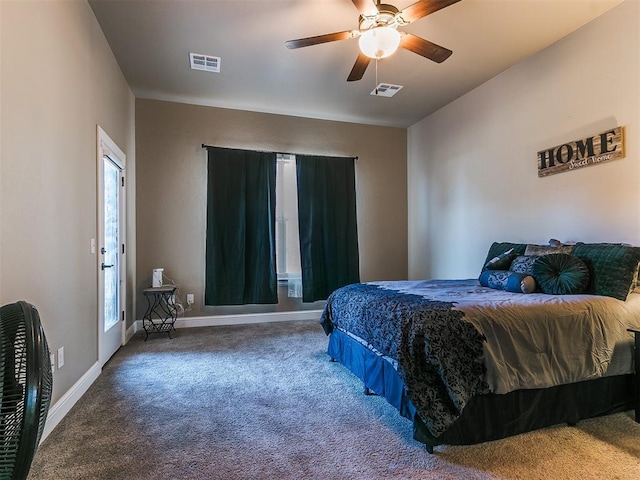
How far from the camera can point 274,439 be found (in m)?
1.96

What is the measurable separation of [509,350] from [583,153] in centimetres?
205

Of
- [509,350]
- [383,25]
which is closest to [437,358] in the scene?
[509,350]

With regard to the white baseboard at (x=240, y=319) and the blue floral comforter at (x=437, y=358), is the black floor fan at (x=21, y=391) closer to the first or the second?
the blue floral comforter at (x=437, y=358)

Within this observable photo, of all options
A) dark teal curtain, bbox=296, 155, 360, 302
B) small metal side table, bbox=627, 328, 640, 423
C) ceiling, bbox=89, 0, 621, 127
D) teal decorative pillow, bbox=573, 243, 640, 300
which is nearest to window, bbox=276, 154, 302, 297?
dark teal curtain, bbox=296, 155, 360, 302

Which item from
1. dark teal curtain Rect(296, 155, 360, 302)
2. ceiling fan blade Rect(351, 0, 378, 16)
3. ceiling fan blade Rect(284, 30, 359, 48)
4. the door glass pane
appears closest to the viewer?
ceiling fan blade Rect(351, 0, 378, 16)

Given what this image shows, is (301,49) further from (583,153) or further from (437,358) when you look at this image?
(437,358)

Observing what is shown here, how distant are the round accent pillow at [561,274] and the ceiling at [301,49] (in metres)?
1.96

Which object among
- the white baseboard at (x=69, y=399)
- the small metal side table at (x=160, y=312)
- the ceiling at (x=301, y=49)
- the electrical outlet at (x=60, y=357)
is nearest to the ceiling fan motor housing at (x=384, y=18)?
the ceiling at (x=301, y=49)

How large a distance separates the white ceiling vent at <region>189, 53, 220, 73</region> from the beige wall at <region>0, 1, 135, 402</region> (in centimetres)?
77

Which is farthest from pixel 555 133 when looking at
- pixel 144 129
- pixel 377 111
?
pixel 144 129

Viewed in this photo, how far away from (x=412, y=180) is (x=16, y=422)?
5.24 metres

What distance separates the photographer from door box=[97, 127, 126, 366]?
9.68ft

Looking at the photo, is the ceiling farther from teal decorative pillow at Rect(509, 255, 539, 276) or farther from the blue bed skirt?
the blue bed skirt

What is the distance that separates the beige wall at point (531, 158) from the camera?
2.66m
